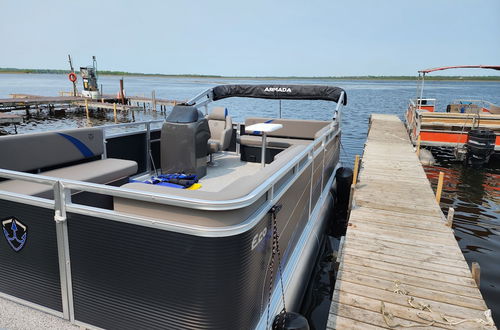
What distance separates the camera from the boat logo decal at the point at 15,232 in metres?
2.44

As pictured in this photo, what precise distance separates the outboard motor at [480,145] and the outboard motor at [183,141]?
9965mm

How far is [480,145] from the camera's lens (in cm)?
1127

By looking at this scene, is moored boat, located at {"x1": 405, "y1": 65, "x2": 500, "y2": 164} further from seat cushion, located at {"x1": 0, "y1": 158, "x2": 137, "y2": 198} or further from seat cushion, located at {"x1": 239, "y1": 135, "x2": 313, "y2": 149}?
seat cushion, located at {"x1": 0, "y1": 158, "x2": 137, "y2": 198}

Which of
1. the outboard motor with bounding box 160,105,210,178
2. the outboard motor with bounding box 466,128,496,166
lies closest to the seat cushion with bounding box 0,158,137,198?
the outboard motor with bounding box 160,105,210,178

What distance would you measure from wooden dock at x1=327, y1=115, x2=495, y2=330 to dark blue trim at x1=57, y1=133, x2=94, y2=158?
3389 mm

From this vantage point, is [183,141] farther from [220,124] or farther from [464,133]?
[464,133]

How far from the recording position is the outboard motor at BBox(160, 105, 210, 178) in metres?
5.24

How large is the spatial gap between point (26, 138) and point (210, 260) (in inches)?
111

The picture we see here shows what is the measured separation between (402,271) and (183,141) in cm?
338

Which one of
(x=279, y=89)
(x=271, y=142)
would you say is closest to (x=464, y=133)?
(x=279, y=89)

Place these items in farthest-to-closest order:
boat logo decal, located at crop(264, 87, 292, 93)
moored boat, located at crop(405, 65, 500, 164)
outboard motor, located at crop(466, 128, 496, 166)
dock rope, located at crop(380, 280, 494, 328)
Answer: moored boat, located at crop(405, 65, 500, 164) < outboard motor, located at crop(466, 128, 496, 166) < boat logo decal, located at crop(264, 87, 292, 93) < dock rope, located at crop(380, 280, 494, 328)

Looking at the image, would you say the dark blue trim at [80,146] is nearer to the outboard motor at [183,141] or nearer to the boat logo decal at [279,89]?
the outboard motor at [183,141]

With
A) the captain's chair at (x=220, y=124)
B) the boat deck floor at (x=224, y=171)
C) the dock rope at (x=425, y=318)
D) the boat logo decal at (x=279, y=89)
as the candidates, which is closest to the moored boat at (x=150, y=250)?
the dock rope at (x=425, y=318)

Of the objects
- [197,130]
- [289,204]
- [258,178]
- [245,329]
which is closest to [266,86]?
[197,130]
